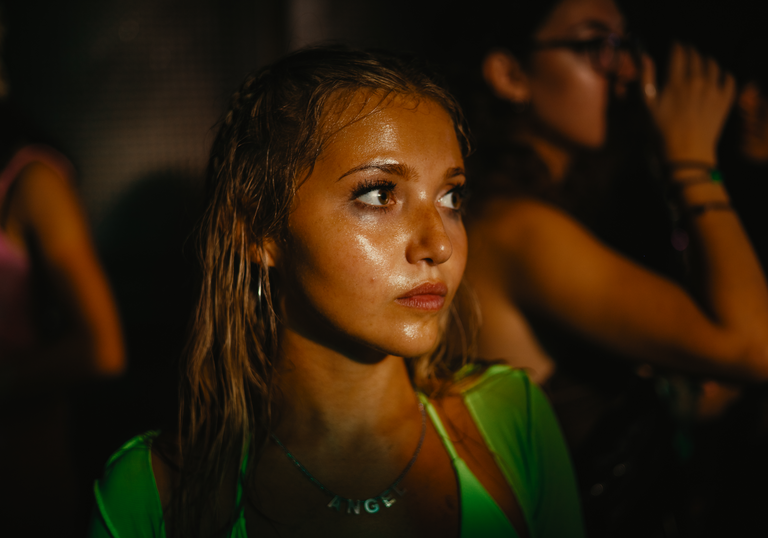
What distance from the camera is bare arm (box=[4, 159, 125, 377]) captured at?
1.19m

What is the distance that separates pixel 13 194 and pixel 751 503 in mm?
1939

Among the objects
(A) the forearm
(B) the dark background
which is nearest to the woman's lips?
(A) the forearm

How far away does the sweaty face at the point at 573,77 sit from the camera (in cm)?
120

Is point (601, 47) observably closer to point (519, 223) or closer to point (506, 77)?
point (506, 77)

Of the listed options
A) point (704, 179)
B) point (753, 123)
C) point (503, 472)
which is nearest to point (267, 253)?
point (503, 472)

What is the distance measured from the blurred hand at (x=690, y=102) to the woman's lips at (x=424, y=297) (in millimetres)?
756

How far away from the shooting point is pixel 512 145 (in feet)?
4.29

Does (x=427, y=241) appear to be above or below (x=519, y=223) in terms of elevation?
above

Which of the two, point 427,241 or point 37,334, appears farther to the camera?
point 37,334

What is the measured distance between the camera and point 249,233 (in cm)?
83

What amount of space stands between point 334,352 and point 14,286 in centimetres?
93

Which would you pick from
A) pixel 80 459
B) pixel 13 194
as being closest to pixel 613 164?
pixel 13 194

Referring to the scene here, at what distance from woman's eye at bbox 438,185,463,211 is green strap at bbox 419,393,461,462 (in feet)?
1.21

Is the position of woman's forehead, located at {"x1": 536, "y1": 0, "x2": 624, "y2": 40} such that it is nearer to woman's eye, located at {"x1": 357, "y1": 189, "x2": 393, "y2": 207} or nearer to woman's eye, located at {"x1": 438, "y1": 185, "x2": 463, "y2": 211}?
woman's eye, located at {"x1": 438, "y1": 185, "x2": 463, "y2": 211}
